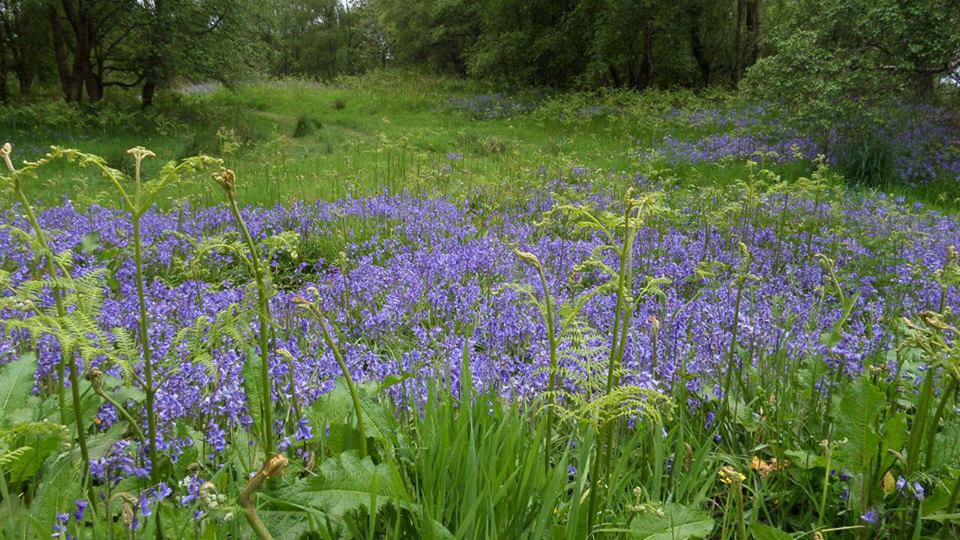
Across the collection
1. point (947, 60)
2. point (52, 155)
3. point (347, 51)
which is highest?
point (347, 51)

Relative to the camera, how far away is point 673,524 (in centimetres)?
158

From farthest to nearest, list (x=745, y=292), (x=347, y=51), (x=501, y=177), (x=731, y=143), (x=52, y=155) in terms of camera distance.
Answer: (x=347, y=51), (x=731, y=143), (x=501, y=177), (x=745, y=292), (x=52, y=155)

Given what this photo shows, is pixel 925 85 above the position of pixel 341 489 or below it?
above

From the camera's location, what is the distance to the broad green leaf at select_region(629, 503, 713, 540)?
5.15ft

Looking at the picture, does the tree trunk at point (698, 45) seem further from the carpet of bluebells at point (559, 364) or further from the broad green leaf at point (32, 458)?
the broad green leaf at point (32, 458)

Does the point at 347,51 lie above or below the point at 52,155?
above

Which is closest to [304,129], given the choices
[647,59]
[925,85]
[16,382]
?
[925,85]

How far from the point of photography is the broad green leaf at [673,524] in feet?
5.15

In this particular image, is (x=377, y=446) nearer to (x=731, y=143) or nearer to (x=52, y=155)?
(x=52, y=155)

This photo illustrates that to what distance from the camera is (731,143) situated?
11.5m

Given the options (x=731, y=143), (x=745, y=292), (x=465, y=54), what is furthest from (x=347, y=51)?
(x=745, y=292)

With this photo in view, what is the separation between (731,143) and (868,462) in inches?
420

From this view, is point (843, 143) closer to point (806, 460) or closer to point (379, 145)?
point (379, 145)

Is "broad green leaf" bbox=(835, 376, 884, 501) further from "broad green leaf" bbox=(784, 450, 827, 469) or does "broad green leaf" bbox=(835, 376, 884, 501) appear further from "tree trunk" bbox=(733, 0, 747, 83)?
"tree trunk" bbox=(733, 0, 747, 83)
